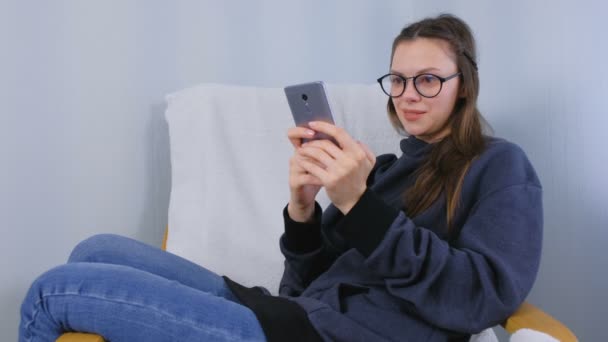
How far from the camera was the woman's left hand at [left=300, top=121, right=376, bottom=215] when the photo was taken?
0.76 m

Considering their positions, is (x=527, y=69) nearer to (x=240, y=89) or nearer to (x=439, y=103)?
(x=439, y=103)

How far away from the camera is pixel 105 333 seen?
74 cm

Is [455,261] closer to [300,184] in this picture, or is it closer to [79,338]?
[300,184]

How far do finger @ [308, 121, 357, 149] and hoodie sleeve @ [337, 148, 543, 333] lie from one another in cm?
7

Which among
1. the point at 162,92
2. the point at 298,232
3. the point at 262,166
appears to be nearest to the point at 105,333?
the point at 298,232

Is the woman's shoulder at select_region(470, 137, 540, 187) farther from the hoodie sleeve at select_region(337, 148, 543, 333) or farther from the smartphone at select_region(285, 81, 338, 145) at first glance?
the smartphone at select_region(285, 81, 338, 145)

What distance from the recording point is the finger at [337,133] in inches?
30.7

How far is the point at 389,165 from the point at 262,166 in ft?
1.23

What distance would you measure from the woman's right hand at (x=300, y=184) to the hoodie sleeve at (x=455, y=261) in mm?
114

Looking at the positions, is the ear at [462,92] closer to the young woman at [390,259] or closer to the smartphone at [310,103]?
the young woman at [390,259]

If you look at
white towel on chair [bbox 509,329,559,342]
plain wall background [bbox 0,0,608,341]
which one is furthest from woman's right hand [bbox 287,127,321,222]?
plain wall background [bbox 0,0,608,341]

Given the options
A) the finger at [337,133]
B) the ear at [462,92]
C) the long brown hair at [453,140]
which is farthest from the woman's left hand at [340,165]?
the ear at [462,92]

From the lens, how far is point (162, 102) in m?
1.53

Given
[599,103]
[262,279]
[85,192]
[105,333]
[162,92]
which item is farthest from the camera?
[162,92]
